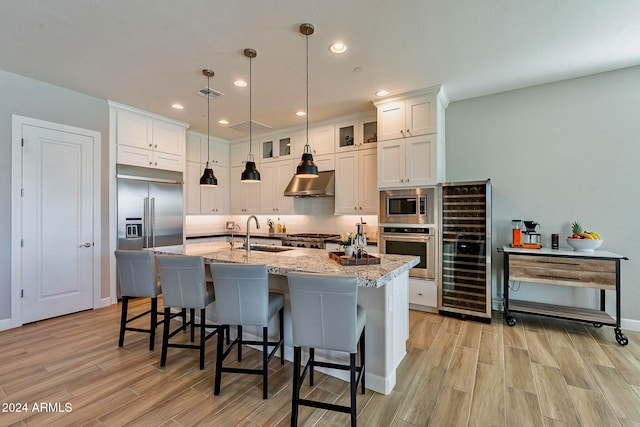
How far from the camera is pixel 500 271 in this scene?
12.9 feet

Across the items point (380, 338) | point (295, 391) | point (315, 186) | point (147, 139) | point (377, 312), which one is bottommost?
point (295, 391)

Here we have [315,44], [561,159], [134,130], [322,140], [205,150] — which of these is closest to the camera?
[315,44]

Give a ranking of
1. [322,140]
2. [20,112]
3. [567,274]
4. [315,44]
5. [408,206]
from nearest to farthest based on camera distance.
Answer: [315,44]
[567,274]
[20,112]
[408,206]
[322,140]

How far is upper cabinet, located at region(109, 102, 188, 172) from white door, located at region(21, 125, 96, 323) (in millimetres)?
463

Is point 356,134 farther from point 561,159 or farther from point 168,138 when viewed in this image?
point 168,138

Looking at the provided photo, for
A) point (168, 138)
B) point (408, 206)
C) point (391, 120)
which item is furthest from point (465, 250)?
point (168, 138)

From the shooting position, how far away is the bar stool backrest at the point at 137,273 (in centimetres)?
278

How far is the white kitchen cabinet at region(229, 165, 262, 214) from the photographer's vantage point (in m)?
6.11

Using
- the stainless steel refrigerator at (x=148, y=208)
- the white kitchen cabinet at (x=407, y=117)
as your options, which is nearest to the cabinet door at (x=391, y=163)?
the white kitchen cabinet at (x=407, y=117)

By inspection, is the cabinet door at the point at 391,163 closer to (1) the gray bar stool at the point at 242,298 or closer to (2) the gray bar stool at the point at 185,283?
(1) the gray bar stool at the point at 242,298

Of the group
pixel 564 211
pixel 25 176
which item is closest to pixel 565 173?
pixel 564 211

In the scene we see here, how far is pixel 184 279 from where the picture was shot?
2.46m

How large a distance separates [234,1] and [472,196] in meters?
3.25

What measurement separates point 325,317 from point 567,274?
2992mm
